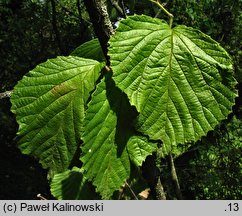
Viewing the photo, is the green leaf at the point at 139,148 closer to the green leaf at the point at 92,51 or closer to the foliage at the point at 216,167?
the green leaf at the point at 92,51

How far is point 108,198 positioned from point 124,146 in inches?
4.2

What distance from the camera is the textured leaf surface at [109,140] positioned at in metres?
0.79

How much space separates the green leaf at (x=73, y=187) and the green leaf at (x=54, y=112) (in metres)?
0.16

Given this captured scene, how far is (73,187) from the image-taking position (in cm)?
105

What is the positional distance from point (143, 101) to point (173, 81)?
67mm

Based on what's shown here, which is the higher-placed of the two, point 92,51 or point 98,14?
point 98,14

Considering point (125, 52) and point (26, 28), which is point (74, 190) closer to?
point (125, 52)

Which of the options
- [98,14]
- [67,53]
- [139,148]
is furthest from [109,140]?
[67,53]

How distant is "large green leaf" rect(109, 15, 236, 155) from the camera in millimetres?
771

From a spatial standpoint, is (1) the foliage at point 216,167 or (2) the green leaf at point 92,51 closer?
(2) the green leaf at point 92,51

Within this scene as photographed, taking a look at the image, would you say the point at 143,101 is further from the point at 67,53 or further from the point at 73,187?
the point at 67,53

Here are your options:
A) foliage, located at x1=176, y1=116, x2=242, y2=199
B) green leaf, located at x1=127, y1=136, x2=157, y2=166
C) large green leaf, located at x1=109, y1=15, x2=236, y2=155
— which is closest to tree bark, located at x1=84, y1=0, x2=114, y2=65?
large green leaf, located at x1=109, y1=15, x2=236, y2=155

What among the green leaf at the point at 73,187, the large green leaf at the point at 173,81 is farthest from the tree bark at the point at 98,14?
the green leaf at the point at 73,187

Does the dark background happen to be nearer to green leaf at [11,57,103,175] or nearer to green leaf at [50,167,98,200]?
green leaf at [50,167,98,200]
